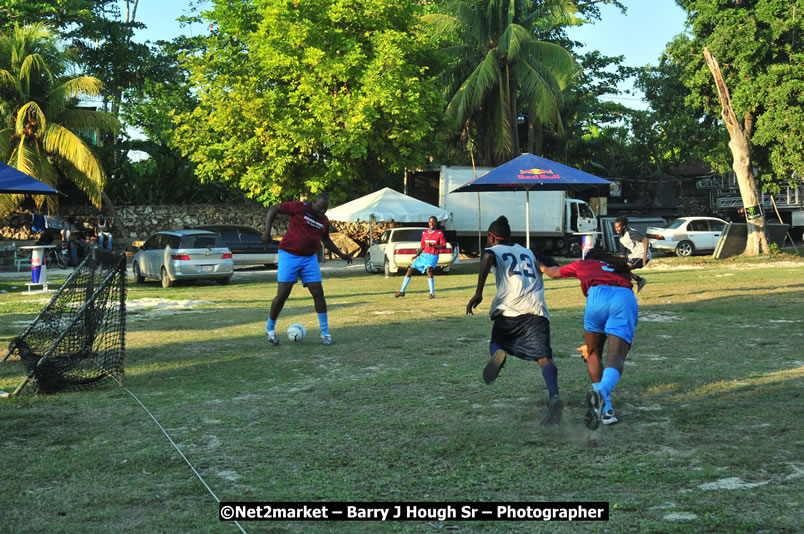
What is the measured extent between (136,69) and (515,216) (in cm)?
2047

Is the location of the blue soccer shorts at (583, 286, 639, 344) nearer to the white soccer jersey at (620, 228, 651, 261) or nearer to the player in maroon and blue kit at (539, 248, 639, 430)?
the player in maroon and blue kit at (539, 248, 639, 430)

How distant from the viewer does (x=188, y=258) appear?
791 inches

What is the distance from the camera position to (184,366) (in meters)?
8.32

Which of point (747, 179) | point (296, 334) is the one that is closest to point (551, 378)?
point (296, 334)

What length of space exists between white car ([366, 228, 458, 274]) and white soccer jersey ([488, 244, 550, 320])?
16159 mm

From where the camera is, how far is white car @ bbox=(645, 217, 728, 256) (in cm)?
3209

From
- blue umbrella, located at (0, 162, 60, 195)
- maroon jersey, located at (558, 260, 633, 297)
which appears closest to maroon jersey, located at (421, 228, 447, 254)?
blue umbrella, located at (0, 162, 60, 195)

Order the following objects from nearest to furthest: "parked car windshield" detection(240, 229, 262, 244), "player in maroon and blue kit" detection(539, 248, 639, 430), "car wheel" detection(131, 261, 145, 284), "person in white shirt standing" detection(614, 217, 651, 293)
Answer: "player in maroon and blue kit" detection(539, 248, 639, 430)
"person in white shirt standing" detection(614, 217, 651, 293)
"car wheel" detection(131, 261, 145, 284)
"parked car windshield" detection(240, 229, 262, 244)

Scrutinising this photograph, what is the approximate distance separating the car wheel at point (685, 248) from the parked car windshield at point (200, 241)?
795 inches

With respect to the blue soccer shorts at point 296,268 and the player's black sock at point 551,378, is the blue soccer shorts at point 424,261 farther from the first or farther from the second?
the player's black sock at point 551,378

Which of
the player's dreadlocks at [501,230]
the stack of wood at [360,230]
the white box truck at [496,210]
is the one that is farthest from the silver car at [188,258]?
the player's dreadlocks at [501,230]

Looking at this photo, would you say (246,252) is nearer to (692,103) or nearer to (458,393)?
(692,103)

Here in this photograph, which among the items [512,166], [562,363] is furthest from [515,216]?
[562,363]

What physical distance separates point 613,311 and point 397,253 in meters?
17.6
